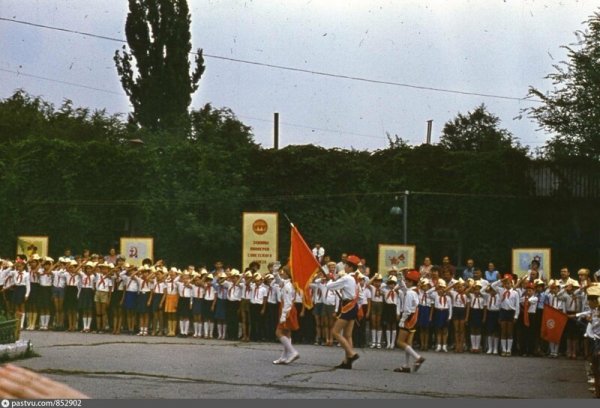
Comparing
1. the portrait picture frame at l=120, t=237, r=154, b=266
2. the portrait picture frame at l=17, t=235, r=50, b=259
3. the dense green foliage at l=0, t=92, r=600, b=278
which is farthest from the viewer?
the dense green foliage at l=0, t=92, r=600, b=278

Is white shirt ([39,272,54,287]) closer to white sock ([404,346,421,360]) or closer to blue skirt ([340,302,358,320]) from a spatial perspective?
blue skirt ([340,302,358,320])

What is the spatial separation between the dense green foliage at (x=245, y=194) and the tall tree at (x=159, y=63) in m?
1.12

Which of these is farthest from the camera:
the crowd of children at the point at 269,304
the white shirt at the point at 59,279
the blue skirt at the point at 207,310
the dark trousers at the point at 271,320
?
the white shirt at the point at 59,279

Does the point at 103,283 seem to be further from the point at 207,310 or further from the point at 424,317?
the point at 424,317

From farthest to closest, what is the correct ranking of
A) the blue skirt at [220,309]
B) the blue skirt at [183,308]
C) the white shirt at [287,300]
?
1. the blue skirt at [183,308]
2. the blue skirt at [220,309]
3. the white shirt at [287,300]

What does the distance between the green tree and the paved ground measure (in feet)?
40.5

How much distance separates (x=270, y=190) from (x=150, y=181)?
3546mm

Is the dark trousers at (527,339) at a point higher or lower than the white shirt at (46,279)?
lower

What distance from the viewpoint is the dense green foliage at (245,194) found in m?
28.5

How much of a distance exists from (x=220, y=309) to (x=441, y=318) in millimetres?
4330

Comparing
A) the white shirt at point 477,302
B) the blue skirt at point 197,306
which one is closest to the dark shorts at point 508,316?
the white shirt at point 477,302

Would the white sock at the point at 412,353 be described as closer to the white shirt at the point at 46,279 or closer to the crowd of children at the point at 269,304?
the crowd of children at the point at 269,304

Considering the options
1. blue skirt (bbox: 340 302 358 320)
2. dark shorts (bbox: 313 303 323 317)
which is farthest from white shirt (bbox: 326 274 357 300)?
dark shorts (bbox: 313 303 323 317)

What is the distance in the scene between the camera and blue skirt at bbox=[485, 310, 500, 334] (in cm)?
1916
